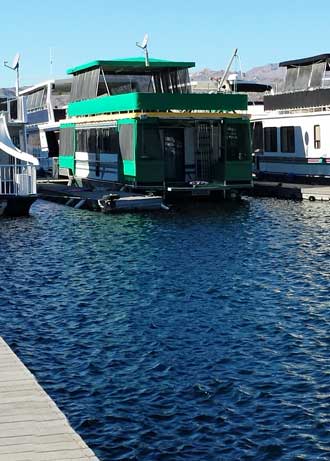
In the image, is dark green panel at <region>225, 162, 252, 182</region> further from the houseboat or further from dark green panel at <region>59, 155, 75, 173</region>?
dark green panel at <region>59, 155, 75, 173</region>

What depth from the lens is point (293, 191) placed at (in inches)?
1625

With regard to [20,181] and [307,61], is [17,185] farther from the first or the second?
[307,61]

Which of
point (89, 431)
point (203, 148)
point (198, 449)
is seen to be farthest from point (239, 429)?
point (203, 148)

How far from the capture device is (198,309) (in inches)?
698

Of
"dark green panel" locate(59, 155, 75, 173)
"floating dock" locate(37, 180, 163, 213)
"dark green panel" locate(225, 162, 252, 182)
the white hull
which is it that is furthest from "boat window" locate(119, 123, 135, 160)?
the white hull

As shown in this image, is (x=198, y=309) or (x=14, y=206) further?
(x=14, y=206)

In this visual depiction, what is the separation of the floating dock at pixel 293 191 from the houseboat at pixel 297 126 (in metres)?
2.11

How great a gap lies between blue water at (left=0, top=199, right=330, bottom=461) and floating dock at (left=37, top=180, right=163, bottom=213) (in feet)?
18.2

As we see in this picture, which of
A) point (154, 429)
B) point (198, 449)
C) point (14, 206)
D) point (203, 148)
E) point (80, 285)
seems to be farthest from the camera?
point (203, 148)

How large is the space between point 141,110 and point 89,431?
27.3 metres

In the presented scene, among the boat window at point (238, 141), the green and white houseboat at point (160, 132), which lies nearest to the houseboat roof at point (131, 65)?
the green and white houseboat at point (160, 132)

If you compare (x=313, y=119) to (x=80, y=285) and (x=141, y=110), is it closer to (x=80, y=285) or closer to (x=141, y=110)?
(x=141, y=110)

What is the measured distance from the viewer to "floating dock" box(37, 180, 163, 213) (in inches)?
1375

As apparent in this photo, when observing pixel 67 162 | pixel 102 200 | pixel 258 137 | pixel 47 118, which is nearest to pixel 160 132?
pixel 102 200
